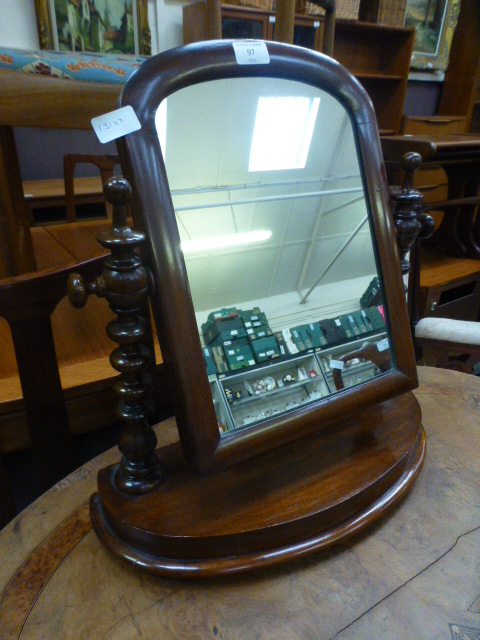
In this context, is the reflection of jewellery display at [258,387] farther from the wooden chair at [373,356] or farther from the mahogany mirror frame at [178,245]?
the wooden chair at [373,356]

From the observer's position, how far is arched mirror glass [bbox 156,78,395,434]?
58 cm

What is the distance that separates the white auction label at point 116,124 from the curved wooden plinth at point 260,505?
0.41 metres

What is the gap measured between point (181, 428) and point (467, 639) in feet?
1.30

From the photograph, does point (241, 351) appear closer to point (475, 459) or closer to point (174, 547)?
point (174, 547)

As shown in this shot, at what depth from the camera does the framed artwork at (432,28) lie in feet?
11.1

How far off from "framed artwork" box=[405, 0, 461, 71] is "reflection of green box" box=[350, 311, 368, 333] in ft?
11.7

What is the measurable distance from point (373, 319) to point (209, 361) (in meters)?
0.30

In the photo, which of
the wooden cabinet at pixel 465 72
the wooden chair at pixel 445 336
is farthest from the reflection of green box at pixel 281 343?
the wooden cabinet at pixel 465 72

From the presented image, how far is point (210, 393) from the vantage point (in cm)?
54

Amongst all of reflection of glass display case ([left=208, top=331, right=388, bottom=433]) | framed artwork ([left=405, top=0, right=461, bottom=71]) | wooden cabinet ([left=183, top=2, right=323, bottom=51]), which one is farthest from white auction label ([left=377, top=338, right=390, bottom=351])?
framed artwork ([left=405, top=0, right=461, bottom=71])

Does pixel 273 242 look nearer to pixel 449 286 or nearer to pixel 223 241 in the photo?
pixel 223 241

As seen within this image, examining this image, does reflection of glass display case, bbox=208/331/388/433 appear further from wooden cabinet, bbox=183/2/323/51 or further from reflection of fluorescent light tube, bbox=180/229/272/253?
wooden cabinet, bbox=183/2/323/51

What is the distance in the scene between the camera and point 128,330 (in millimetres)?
512

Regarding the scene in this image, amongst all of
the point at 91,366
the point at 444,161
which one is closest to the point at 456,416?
the point at 91,366
